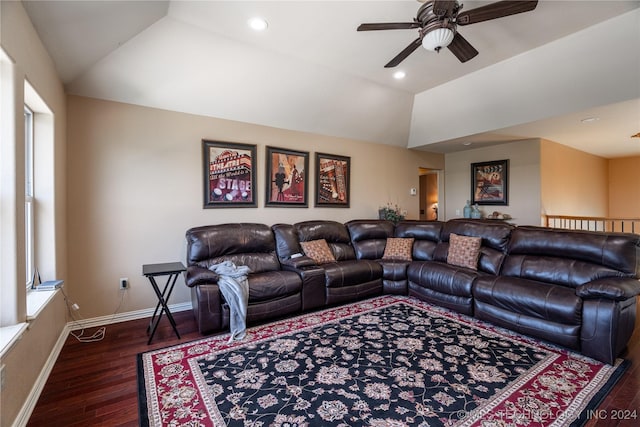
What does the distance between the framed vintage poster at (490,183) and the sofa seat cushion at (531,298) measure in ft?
9.42

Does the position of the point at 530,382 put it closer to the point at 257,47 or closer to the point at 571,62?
the point at 571,62

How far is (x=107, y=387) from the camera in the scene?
2064 mm

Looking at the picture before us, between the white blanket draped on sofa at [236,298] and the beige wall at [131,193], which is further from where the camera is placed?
the beige wall at [131,193]

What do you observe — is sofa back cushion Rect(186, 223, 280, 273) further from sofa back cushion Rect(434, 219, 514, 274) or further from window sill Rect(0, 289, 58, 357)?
sofa back cushion Rect(434, 219, 514, 274)

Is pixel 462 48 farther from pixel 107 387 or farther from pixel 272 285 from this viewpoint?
pixel 107 387

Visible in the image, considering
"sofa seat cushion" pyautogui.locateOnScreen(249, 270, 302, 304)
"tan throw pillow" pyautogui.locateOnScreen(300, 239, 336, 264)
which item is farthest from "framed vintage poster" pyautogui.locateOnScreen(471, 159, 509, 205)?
"sofa seat cushion" pyautogui.locateOnScreen(249, 270, 302, 304)

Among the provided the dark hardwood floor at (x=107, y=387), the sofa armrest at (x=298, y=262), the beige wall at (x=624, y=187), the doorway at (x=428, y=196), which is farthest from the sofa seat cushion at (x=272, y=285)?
the beige wall at (x=624, y=187)

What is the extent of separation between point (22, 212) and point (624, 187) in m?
10.8

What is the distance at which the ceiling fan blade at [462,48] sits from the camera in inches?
93.7

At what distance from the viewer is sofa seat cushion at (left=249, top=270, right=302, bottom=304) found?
3.07 m

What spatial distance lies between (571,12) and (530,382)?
322cm

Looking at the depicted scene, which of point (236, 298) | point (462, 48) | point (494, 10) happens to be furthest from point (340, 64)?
point (236, 298)

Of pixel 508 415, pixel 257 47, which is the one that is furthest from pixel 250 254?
pixel 508 415

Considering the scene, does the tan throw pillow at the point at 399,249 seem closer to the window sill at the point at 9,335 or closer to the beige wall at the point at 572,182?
the beige wall at the point at 572,182
